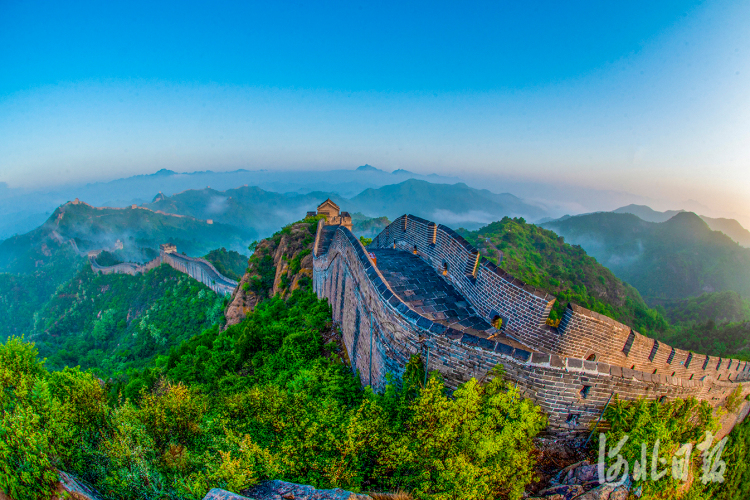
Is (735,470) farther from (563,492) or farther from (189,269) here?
(189,269)

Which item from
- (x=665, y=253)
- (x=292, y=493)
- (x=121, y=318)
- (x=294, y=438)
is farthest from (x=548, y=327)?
(x=665, y=253)

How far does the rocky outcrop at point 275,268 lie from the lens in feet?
77.7

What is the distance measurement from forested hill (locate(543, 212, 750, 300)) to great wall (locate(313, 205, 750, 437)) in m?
111

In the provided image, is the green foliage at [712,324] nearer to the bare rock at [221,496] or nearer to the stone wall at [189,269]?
the bare rock at [221,496]

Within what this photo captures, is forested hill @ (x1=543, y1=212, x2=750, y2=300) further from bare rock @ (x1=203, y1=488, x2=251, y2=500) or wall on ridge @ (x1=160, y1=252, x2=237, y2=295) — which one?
bare rock @ (x1=203, y1=488, x2=251, y2=500)

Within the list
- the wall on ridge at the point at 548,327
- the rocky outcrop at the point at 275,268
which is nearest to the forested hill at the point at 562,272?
the rocky outcrop at the point at 275,268

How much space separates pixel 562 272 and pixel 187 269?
70.3 meters

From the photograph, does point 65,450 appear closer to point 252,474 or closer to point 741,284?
point 252,474

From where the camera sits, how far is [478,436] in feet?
15.7

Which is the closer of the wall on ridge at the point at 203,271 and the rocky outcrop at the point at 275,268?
the rocky outcrop at the point at 275,268

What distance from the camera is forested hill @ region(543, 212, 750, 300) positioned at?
9556 cm

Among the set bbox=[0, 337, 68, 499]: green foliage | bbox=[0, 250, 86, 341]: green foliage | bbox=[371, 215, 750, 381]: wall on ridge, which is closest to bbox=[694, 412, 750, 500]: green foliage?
bbox=[371, 215, 750, 381]: wall on ridge

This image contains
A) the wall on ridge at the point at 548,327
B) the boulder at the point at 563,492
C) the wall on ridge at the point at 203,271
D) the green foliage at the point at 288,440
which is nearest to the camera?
the green foliage at the point at 288,440

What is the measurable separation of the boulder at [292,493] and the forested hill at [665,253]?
391ft
